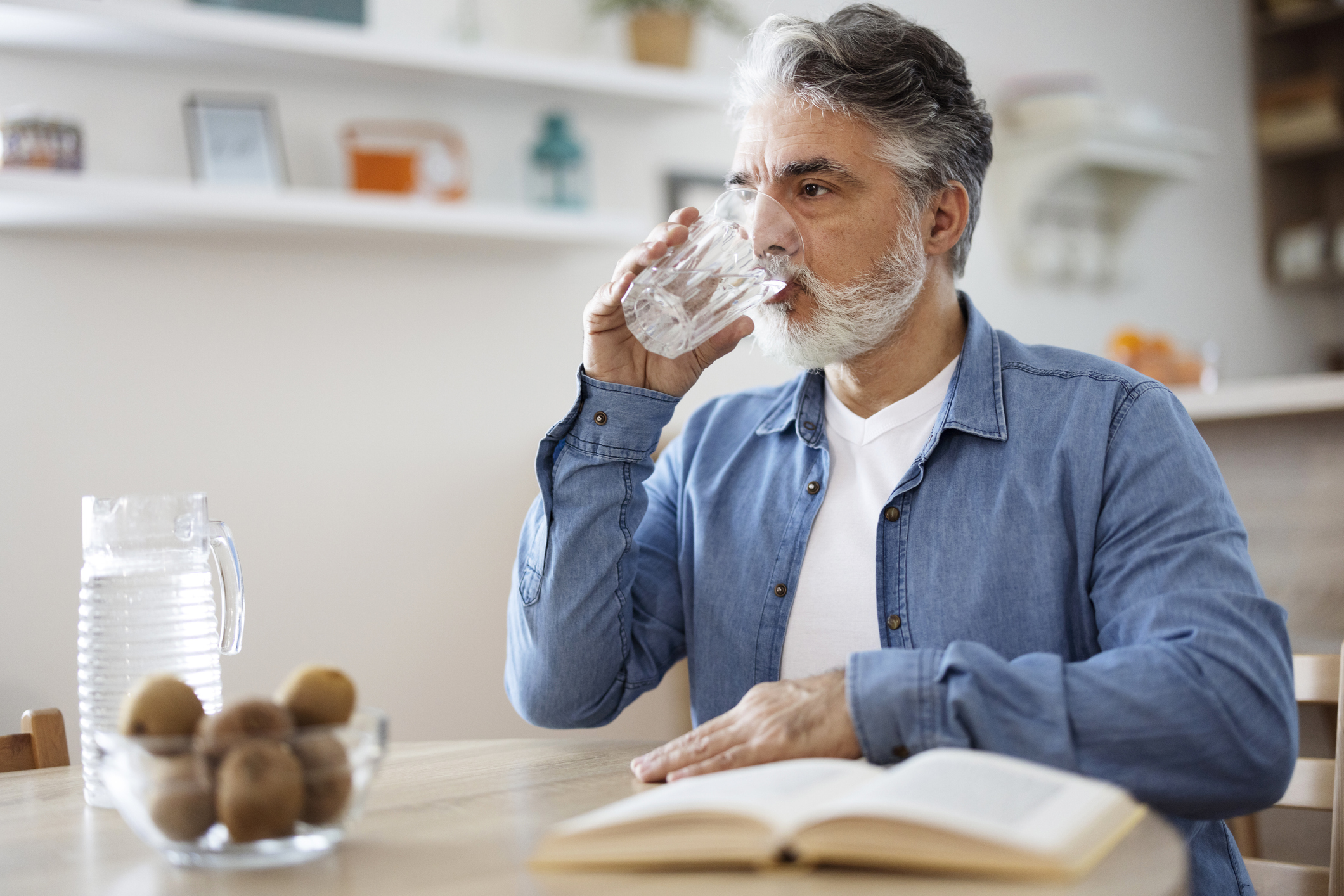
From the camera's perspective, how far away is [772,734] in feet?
3.07

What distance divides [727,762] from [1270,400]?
1.62 meters

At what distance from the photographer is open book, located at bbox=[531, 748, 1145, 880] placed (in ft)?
2.18

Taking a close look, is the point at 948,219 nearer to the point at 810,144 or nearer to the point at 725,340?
the point at 810,144

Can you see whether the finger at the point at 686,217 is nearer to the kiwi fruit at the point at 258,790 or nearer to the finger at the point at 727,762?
the finger at the point at 727,762

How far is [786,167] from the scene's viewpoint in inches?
53.7

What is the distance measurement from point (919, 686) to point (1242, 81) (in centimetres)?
384

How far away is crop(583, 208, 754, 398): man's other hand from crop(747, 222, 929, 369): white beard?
6 centimetres

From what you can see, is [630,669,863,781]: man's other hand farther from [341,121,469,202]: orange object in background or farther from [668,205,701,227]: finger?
[341,121,469,202]: orange object in background

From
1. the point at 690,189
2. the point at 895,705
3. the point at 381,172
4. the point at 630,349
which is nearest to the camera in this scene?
the point at 895,705

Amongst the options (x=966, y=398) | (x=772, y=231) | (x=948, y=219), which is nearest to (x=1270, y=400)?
(x=948, y=219)

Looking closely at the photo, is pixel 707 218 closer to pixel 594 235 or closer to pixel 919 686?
pixel 919 686

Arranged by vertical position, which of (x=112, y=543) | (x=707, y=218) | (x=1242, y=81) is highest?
(x=1242, y=81)

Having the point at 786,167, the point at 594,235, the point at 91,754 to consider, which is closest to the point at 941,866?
the point at 91,754

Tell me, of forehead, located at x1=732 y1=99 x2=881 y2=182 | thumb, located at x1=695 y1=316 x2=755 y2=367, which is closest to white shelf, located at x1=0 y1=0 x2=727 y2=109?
forehead, located at x1=732 y1=99 x2=881 y2=182
